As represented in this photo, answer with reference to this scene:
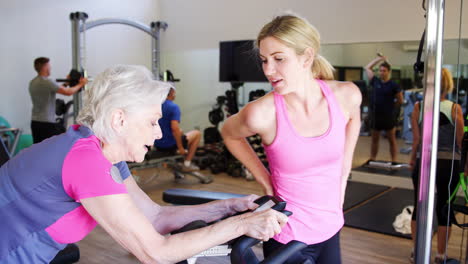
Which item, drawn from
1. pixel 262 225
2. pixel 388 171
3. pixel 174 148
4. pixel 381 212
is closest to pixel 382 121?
pixel 388 171

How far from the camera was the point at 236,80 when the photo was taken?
5.88 metres

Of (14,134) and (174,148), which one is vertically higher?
(14,134)

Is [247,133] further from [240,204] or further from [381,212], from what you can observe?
[381,212]

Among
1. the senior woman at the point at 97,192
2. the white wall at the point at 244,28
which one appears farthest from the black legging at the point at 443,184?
the white wall at the point at 244,28

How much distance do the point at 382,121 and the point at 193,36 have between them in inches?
123

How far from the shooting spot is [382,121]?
4.94 metres

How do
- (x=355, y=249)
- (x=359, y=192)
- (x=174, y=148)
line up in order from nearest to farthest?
(x=355, y=249) → (x=359, y=192) → (x=174, y=148)

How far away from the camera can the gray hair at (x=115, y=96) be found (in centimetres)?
105

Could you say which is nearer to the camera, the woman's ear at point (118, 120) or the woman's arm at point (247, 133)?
the woman's ear at point (118, 120)

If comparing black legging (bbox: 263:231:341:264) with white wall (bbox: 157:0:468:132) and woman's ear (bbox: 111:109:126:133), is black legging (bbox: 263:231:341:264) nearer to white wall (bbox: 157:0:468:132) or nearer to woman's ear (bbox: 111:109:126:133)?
woman's ear (bbox: 111:109:126:133)

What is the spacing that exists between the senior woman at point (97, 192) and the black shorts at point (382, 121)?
412 cm

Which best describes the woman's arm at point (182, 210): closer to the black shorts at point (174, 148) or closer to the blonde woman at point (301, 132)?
the blonde woman at point (301, 132)

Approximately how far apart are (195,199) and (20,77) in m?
4.07

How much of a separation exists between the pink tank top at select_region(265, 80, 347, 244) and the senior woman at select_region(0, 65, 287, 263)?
199mm
